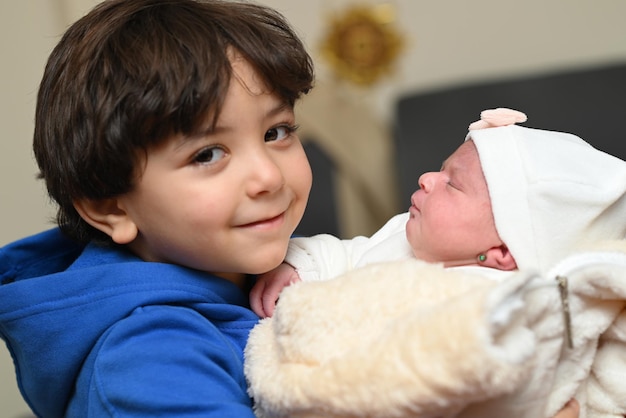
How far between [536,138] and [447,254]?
0.59 feet

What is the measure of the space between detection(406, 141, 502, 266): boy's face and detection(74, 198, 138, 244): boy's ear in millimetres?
367

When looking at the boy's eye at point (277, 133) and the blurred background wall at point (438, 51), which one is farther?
the blurred background wall at point (438, 51)

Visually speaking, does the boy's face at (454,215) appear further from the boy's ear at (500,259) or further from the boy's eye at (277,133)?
the boy's eye at (277,133)

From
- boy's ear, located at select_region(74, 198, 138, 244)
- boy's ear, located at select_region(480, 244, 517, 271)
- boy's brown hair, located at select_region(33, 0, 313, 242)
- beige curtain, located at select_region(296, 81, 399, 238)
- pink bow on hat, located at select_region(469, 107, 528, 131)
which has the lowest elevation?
beige curtain, located at select_region(296, 81, 399, 238)

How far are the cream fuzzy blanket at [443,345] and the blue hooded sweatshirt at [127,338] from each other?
6cm

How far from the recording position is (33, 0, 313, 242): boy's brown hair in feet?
2.79

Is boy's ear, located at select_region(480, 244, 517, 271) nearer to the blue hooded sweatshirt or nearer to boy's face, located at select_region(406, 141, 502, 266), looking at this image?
boy's face, located at select_region(406, 141, 502, 266)

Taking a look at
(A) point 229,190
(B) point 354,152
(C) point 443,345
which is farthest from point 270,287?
(B) point 354,152

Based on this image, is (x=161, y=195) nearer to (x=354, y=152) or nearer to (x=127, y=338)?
(x=127, y=338)

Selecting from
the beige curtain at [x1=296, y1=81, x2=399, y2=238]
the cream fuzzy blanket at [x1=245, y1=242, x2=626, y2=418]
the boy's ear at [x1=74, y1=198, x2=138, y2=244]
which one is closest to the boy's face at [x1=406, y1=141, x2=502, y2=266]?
the cream fuzzy blanket at [x1=245, y1=242, x2=626, y2=418]

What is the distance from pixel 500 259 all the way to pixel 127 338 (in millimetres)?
453

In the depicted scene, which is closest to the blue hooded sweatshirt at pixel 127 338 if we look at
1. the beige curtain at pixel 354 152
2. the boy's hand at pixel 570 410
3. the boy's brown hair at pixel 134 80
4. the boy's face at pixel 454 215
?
the boy's brown hair at pixel 134 80

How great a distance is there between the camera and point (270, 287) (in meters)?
1.02

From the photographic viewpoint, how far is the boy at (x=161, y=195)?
0.84 m
